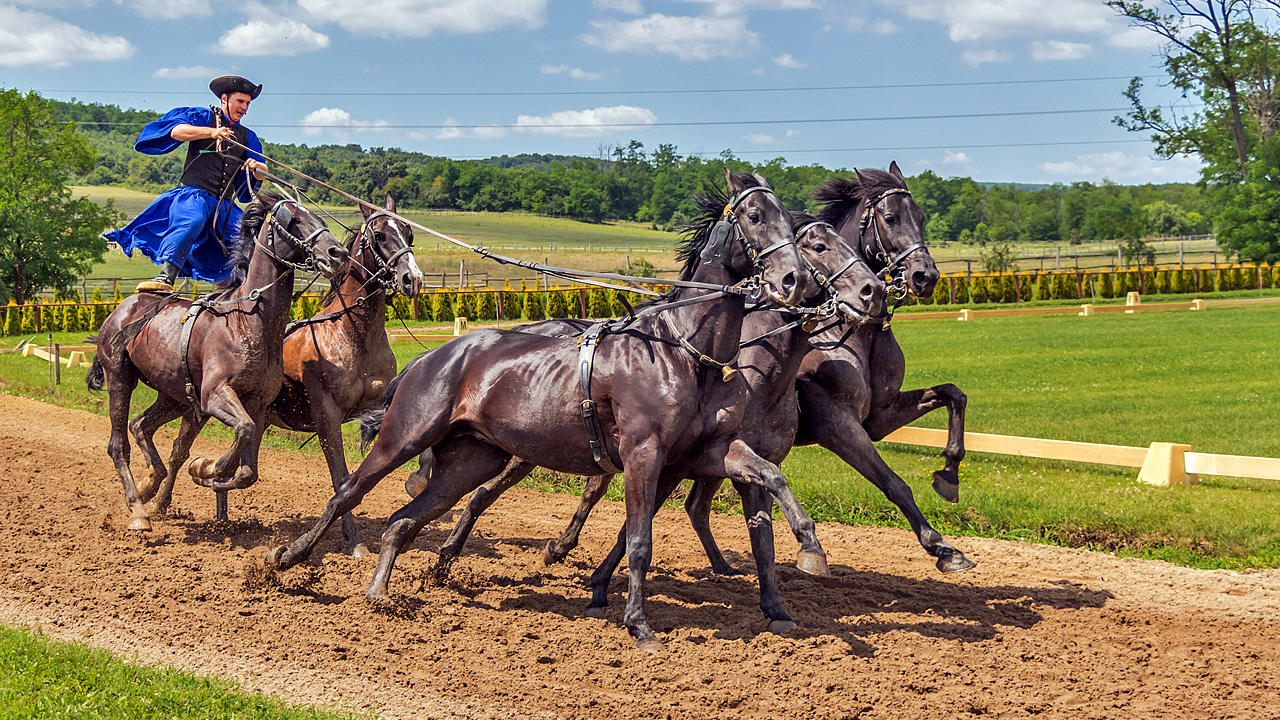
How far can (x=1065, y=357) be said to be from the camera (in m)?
24.5

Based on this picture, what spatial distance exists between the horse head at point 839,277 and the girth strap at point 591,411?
1.43 meters

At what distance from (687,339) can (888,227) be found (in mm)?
2283

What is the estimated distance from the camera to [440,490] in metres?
7.10

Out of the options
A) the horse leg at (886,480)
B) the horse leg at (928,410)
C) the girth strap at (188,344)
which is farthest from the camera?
the girth strap at (188,344)

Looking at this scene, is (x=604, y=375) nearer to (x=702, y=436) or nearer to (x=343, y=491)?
(x=702, y=436)

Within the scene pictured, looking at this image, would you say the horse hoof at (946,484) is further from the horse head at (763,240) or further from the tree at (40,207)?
the tree at (40,207)

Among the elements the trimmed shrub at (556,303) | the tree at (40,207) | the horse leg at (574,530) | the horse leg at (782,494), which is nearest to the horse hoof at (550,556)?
the horse leg at (574,530)

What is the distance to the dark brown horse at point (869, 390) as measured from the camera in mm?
7387

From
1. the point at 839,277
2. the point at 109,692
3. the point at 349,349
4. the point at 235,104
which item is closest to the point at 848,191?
the point at 839,277

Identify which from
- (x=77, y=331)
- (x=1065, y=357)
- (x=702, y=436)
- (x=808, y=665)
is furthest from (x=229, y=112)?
(x=77, y=331)

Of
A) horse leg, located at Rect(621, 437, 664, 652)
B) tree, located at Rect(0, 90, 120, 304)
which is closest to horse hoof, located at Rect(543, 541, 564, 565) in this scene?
horse leg, located at Rect(621, 437, 664, 652)

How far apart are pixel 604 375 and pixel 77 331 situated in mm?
39684

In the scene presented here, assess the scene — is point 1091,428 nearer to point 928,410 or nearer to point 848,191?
point 928,410

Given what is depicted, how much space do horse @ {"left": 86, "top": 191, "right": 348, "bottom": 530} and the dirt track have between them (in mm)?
701
